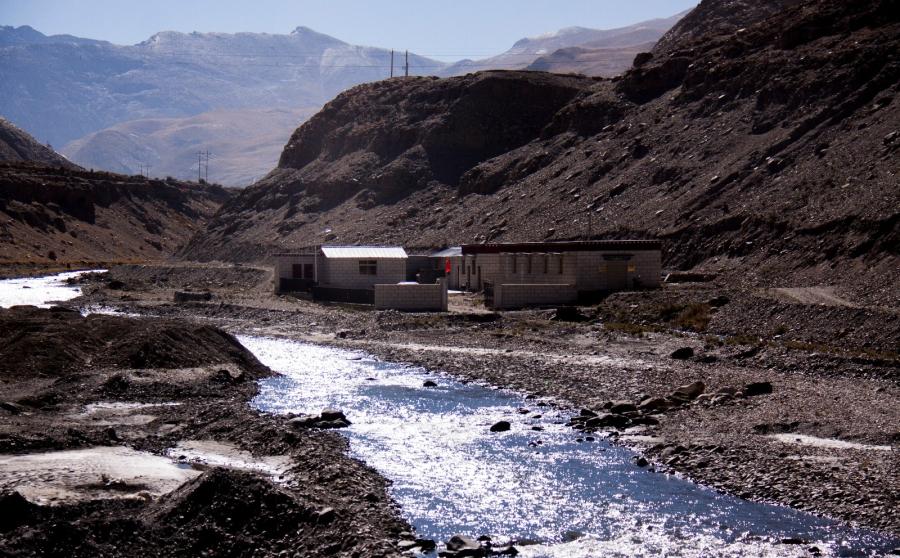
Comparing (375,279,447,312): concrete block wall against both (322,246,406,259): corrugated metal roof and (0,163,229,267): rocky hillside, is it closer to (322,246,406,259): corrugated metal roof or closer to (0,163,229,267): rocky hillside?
(322,246,406,259): corrugated metal roof

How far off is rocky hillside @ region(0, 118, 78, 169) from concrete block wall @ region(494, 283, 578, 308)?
143m

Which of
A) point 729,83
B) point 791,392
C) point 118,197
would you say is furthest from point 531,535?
point 118,197

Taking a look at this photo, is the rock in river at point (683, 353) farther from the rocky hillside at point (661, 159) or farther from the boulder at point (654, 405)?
the rocky hillside at point (661, 159)

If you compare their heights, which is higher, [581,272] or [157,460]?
[581,272]

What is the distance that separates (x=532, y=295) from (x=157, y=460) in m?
34.0

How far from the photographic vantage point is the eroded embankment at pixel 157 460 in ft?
49.8

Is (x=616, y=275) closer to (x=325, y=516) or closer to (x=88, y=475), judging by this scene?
(x=88, y=475)

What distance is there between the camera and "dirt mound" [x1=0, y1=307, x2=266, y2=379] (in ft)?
102

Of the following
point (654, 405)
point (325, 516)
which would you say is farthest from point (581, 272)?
point (325, 516)

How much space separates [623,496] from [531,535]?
3.01 meters

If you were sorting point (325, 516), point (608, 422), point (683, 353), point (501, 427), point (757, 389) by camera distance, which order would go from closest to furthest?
point (325, 516) → point (501, 427) → point (608, 422) → point (757, 389) → point (683, 353)

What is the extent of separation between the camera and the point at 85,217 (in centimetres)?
13425

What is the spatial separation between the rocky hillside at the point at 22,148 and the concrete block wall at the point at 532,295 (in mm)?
143495

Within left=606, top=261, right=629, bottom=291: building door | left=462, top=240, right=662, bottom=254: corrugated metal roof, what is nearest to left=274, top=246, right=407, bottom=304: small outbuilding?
left=462, top=240, right=662, bottom=254: corrugated metal roof
